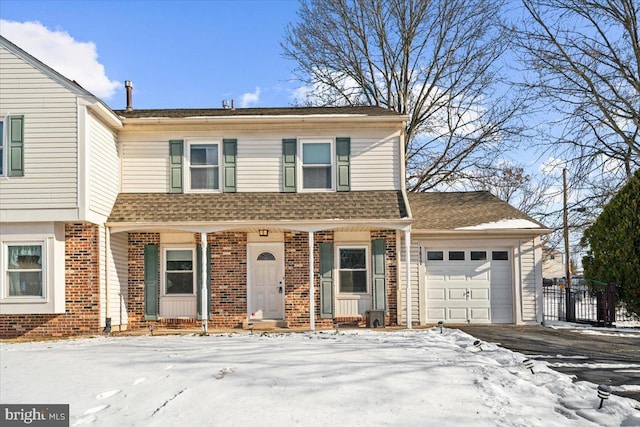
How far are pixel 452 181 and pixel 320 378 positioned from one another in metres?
17.5

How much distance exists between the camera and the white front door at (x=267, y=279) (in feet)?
50.2

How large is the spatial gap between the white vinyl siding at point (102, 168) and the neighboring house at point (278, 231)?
66mm

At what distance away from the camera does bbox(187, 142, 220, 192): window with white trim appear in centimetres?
1525

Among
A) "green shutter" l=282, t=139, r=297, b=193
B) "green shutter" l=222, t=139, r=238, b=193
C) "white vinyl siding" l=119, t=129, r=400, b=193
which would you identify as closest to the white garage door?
"white vinyl siding" l=119, t=129, r=400, b=193

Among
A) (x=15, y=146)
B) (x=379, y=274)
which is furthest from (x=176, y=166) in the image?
(x=379, y=274)

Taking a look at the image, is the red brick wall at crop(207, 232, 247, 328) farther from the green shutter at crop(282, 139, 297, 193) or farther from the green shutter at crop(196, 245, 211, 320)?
the green shutter at crop(282, 139, 297, 193)

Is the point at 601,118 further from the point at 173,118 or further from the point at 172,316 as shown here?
the point at 172,316

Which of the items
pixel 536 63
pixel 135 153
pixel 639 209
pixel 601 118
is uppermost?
pixel 536 63

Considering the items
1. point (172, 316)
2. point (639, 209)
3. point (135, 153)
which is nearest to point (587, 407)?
point (639, 209)

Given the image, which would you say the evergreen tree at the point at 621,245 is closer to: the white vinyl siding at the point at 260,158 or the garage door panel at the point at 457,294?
the garage door panel at the point at 457,294

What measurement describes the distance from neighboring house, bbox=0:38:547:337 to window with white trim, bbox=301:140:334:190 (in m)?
0.03

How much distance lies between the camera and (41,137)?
13.2 metres

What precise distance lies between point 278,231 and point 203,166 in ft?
8.33

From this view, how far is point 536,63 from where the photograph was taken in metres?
19.3
